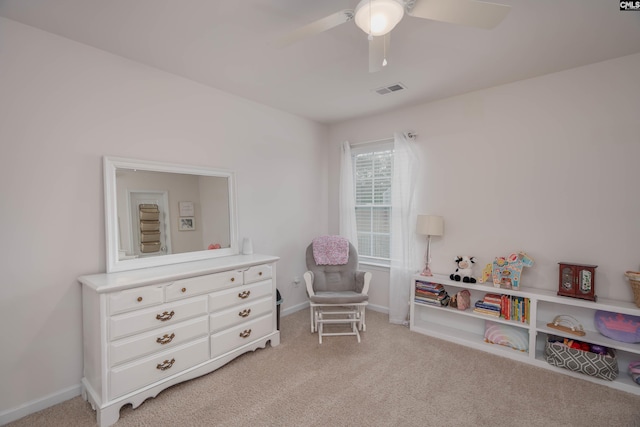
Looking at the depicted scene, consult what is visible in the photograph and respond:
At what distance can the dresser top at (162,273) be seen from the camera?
6.24 ft

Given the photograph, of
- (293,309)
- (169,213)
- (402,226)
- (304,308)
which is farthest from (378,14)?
(304,308)

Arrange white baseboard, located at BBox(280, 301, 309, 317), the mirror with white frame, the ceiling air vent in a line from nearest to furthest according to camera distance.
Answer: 1. the mirror with white frame
2. the ceiling air vent
3. white baseboard, located at BBox(280, 301, 309, 317)

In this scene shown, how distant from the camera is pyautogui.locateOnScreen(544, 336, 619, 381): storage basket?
2193mm

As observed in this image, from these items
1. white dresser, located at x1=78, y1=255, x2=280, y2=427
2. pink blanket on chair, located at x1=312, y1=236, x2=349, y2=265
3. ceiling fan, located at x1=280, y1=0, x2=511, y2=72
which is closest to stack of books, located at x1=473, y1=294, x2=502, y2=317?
pink blanket on chair, located at x1=312, y1=236, x2=349, y2=265

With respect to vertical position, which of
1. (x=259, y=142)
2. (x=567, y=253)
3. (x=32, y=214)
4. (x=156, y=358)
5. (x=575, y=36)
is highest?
(x=575, y=36)

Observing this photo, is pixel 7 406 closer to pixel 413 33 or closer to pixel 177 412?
pixel 177 412

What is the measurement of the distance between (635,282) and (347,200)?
286 cm

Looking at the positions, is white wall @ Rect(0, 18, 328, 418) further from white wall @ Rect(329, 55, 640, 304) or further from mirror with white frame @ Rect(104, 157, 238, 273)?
white wall @ Rect(329, 55, 640, 304)

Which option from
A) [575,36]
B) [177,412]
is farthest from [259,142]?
[575,36]

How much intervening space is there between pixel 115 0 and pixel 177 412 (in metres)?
2.67

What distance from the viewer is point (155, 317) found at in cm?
205

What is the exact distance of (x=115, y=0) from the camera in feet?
5.55

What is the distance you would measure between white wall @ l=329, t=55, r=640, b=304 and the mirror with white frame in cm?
230

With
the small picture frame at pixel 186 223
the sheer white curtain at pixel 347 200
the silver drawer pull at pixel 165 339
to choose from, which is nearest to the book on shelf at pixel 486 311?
the sheer white curtain at pixel 347 200
